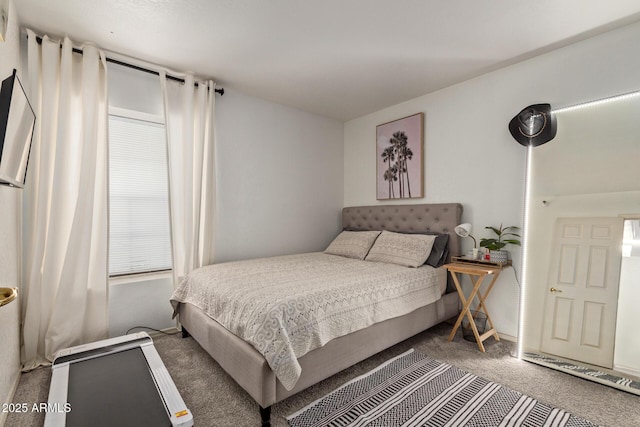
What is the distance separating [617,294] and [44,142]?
433 cm

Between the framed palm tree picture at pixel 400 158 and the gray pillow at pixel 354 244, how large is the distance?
612 millimetres

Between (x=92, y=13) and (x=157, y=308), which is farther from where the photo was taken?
(x=157, y=308)

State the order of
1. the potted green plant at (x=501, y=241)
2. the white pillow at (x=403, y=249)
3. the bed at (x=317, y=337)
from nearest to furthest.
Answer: the bed at (x=317, y=337) → the potted green plant at (x=501, y=241) → the white pillow at (x=403, y=249)

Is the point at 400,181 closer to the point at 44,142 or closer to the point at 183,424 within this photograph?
the point at 183,424

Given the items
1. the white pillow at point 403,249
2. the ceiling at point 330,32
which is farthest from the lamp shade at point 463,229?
the ceiling at point 330,32

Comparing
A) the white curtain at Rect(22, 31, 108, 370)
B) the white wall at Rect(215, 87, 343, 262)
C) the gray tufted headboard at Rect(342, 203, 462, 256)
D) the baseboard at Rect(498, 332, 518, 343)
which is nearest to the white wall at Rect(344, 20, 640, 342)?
the baseboard at Rect(498, 332, 518, 343)

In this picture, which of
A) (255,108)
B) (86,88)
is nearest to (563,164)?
(255,108)

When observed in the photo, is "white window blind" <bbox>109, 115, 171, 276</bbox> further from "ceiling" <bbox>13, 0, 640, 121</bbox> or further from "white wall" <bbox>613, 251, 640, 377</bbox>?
"white wall" <bbox>613, 251, 640, 377</bbox>

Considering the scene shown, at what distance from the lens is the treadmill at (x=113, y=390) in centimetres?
142

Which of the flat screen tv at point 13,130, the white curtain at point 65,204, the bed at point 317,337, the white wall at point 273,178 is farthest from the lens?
the white wall at point 273,178

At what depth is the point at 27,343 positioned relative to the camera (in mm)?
2141

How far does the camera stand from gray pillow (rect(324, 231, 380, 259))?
3279 millimetres

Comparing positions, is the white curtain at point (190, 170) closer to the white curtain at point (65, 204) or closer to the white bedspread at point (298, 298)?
the white bedspread at point (298, 298)

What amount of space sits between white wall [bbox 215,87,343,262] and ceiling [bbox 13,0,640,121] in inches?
22.9
